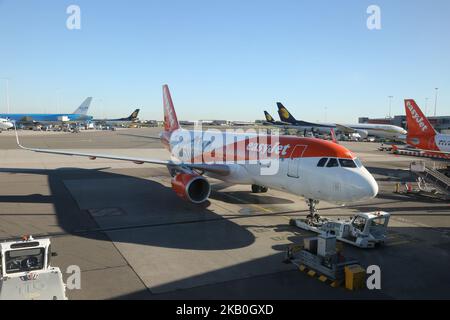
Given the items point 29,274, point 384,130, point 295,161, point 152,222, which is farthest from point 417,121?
point 384,130

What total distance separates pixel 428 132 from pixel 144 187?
2477 centimetres

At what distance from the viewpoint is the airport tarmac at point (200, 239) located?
9234mm

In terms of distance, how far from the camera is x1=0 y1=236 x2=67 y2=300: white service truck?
7207 millimetres

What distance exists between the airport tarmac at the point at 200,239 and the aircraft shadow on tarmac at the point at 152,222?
0.13 feet

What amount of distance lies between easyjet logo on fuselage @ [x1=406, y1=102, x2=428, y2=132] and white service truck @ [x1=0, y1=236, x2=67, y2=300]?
3181 cm

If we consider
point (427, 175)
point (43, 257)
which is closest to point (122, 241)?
point (43, 257)

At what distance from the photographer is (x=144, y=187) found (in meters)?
22.8

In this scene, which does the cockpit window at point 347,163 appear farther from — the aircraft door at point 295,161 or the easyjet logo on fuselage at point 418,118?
the easyjet logo on fuselage at point 418,118

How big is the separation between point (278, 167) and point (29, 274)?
10225 millimetres

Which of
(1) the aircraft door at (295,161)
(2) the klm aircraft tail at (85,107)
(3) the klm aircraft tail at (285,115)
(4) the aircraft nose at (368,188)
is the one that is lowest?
(4) the aircraft nose at (368,188)

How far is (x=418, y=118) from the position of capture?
3219 cm

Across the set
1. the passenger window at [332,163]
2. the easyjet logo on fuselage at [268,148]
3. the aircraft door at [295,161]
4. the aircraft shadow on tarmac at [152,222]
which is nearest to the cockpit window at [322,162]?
the passenger window at [332,163]

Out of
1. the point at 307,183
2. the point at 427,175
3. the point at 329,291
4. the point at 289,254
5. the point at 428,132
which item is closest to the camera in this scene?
the point at 329,291
